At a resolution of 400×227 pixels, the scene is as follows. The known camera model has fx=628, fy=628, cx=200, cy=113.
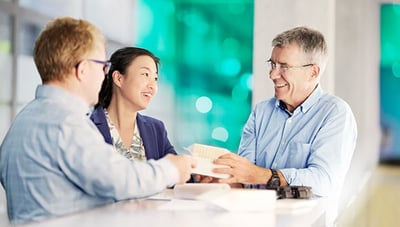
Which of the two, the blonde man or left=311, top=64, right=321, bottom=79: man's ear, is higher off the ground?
left=311, top=64, right=321, bottom=79: man's ear

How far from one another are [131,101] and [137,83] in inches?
2.8

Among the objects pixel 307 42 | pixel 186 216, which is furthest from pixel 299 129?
pixel 186 216

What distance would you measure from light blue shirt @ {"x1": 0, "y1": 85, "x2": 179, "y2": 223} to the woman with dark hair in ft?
2.44

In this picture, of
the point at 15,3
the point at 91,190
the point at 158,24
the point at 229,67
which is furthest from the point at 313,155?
the point at 229,67

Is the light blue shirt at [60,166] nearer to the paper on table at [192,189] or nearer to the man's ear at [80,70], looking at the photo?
the man's ear at [80,70]

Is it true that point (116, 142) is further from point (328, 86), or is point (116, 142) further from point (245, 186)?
point (328, 86)

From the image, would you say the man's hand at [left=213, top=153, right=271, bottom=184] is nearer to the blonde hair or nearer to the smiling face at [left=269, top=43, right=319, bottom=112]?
the smiling face at [left=269, top=43, right=319, bottom=112]

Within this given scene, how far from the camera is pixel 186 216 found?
1507mm

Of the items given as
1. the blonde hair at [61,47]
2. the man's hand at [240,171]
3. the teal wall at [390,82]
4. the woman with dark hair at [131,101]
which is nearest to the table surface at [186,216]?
the man's hand at [240,171]

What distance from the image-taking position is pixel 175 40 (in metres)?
8.45

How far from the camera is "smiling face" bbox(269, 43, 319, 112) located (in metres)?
2.29

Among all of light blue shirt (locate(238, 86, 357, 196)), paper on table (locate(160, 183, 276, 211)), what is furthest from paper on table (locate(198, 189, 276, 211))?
light blue shirt (locate(238, 86, 357, 196))

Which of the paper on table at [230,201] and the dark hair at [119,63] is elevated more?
the dark hair at [119,63]

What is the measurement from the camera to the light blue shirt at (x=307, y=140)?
211cm
